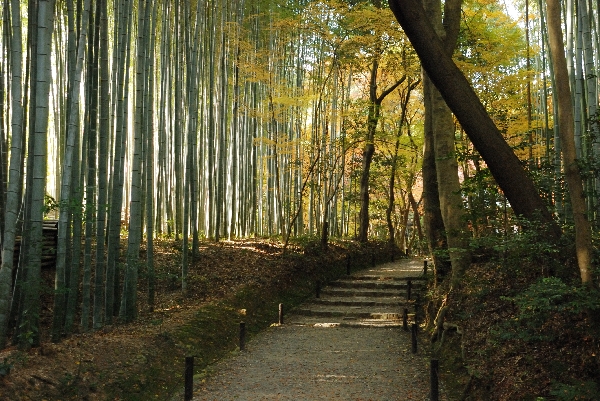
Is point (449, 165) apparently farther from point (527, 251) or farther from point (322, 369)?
point (322, 369)

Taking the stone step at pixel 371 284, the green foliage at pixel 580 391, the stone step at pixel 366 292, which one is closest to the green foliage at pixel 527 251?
the green foliage at pixel 580 391

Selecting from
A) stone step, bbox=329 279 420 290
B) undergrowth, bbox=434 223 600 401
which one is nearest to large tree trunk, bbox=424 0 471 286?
undergrowth, bbox=434 223 600 401

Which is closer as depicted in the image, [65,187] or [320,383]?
[65,187]

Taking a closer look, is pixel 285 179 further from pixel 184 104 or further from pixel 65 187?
pixel 65 187

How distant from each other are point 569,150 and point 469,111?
113 centimetres

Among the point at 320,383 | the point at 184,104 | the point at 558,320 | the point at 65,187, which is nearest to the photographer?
the point at 558,320

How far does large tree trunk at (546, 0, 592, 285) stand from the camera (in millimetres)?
3703

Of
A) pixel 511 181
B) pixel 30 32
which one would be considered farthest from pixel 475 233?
pixel 30 32

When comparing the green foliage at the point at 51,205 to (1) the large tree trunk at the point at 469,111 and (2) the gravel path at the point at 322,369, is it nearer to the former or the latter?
(2) the gravel path at the point at 322,369

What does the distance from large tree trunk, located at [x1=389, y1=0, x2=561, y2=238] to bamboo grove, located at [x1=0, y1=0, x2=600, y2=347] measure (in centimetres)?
41

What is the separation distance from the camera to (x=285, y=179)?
51.0 feet

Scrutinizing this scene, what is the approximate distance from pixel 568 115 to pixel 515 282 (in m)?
2.00

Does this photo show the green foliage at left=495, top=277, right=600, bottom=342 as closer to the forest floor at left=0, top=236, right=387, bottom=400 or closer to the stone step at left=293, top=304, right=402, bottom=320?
the forest floor at left=0, top=236, right=387, bottom=400

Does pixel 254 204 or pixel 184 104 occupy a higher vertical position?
pixel 184 104
